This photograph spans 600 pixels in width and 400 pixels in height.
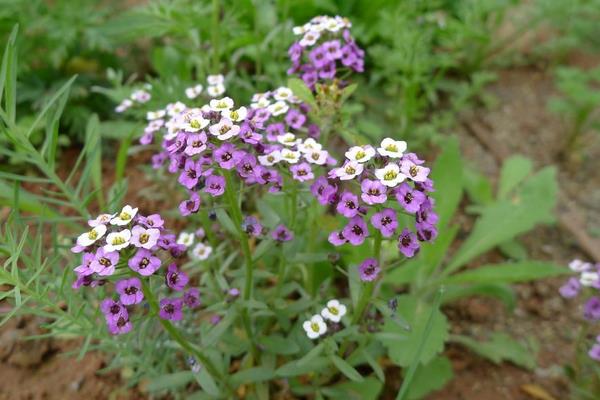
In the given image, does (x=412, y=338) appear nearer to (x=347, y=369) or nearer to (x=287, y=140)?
(x=347, y=369)

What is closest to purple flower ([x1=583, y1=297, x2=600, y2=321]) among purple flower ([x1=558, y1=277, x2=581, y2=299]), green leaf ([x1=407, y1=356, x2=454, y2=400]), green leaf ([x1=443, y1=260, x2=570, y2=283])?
purple flower ([x1=558, y1=277, x2=581, y2=299])

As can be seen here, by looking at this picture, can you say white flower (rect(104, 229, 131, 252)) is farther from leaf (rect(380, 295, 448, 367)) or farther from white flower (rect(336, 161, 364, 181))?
leaf (rect(380, 295, 448, 367))

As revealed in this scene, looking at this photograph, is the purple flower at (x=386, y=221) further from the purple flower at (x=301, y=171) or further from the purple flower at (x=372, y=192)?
the purple flower at (x=301, y=171)

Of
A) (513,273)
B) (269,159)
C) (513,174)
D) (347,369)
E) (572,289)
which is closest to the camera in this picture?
(269,159)

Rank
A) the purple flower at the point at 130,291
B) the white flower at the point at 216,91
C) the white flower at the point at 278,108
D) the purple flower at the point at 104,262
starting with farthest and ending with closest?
1. the white flower at the point at 216,91
2. the white flower at the point at 278,108
3. the purple flower at the point at 130,291
4. the purple flower at the point at 104,262

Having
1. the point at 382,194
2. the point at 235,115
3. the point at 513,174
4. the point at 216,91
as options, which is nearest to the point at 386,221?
the point at 382,194

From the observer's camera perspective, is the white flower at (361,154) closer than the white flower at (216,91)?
Yes

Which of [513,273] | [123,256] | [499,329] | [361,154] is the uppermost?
[361,154]

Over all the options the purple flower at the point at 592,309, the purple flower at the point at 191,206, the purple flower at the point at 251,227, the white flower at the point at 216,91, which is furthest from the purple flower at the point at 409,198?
the purple flower at the point at 592,309

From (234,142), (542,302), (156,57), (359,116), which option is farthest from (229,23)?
(542,302)
